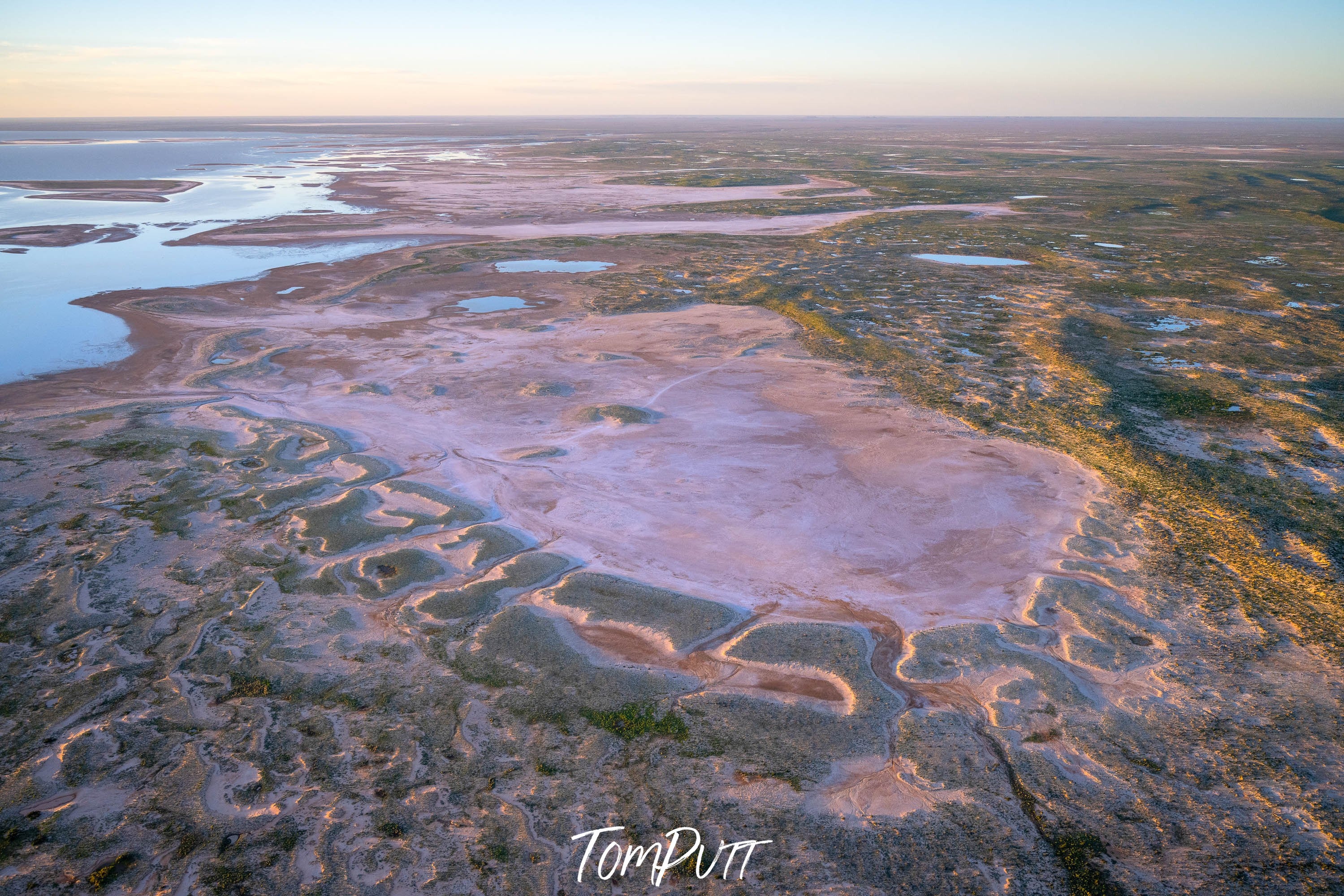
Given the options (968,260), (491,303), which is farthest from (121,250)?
(968,260)

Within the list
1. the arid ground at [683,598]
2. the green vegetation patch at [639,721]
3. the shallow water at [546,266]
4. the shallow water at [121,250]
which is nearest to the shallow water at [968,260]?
the arid ground at [683,598]

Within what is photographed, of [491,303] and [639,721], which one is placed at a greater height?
[491,303]

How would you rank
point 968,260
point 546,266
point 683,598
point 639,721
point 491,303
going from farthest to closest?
point 968,260, point 546,266, point 491,303, point 683,598, point 639,721

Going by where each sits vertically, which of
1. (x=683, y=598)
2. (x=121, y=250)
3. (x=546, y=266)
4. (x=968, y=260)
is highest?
(x=121, y=250)

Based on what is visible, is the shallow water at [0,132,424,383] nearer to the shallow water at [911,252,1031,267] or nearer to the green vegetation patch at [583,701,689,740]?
the green vegetation patch at [583,701,689,740]

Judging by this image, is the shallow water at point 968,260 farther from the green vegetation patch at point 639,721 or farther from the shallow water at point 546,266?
the green vegetation patch at point 639,721

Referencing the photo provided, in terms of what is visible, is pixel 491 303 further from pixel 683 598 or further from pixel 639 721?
pixel 639 721

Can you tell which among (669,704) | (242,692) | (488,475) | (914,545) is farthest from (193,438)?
(914,545)
